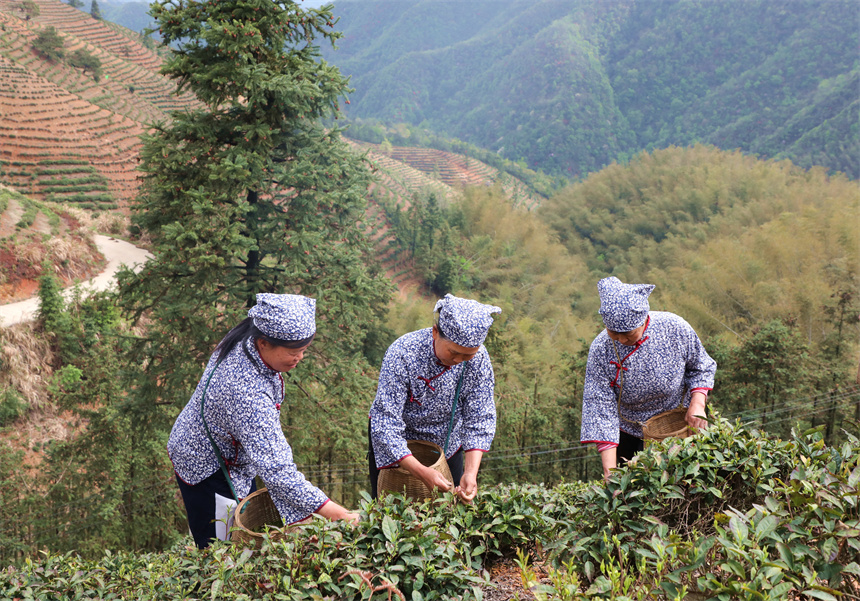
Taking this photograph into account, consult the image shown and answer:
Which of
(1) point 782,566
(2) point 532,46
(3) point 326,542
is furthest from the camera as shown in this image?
(2) point 532,46

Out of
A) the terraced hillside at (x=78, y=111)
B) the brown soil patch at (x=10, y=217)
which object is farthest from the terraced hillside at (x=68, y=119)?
the brown soil patch at (x=10, y=217)

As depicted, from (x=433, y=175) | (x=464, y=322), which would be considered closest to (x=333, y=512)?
(x=464, y=322)

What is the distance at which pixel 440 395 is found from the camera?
8.27 feet

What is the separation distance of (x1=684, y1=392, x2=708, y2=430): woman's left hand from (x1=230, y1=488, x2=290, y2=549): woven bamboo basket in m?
→ 1.76

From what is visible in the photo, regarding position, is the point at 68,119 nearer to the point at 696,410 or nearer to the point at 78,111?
the point at 78,111

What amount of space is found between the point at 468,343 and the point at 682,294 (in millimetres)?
20394

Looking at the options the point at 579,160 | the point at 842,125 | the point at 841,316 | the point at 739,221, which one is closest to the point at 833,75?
the point at 842,125

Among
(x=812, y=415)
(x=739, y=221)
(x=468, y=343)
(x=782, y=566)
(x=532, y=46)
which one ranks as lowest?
(x=812, y=415)

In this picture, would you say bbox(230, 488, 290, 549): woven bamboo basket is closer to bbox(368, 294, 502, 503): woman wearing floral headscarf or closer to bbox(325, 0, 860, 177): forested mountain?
bbox(368, 294, 502, 503): woman wearing floral headscarf

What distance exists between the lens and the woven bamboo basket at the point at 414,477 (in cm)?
231

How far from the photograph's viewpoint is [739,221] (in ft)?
105

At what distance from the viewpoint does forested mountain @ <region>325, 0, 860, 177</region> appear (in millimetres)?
63000

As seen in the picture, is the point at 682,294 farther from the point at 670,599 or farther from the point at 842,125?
the point at 842,125

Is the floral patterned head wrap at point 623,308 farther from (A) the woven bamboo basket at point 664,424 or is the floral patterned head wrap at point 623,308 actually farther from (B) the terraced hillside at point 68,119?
(B) the terraced hillside at point 68,119
